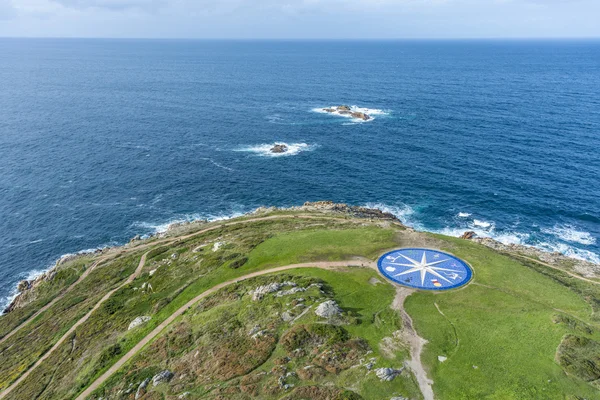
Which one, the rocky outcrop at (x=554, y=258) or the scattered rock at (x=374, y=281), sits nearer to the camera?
the scattered rock at (x=374, y=281)

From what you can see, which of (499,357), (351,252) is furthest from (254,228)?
(499,357)

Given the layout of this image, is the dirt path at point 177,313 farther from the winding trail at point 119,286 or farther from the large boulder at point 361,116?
the large boulder at point 361,116

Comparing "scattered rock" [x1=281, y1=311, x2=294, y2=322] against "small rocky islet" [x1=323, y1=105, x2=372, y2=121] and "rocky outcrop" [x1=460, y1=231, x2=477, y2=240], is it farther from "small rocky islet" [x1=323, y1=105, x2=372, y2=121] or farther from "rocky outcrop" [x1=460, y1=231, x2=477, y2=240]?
"small rocky islet" [x1=323, y1=105, x2=372, y2=121]

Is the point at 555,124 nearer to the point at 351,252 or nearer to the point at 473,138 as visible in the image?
the point at 473,138

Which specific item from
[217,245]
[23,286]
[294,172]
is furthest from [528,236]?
[23,286]

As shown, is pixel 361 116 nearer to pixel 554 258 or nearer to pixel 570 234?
pixel 570 234

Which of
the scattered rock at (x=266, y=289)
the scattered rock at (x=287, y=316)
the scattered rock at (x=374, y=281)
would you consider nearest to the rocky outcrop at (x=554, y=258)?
the scattered rock at (x=374, y=281)

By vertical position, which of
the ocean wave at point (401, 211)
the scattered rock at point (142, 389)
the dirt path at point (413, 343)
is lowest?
the ocean wave at point (401, 211)
